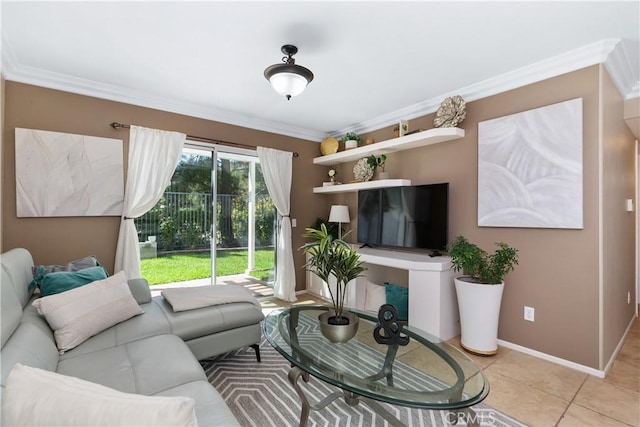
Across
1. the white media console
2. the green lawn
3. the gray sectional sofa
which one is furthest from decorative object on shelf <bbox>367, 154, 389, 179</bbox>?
the gray sectional sofa

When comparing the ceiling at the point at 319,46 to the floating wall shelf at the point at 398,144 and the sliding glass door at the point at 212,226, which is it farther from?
the sliding glass door at the point at 212,226

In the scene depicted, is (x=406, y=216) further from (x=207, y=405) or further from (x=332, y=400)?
(x=207, y=405)

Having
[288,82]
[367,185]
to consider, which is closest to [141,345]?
[288,82]

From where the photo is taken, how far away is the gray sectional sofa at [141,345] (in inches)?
54.3

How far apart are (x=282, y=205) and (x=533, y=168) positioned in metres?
3.04

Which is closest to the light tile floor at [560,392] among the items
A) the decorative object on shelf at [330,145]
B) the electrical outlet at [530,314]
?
the electrical outlet at [530,314]

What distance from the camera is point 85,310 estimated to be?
1888 mm

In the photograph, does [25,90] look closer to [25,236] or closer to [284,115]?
[25,236]

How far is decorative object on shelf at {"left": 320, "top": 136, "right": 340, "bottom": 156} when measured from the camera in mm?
4594

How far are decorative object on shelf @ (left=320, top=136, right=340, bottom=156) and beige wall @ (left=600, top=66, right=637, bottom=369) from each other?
299 centimetres

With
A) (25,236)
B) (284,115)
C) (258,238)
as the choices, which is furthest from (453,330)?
(25,236)

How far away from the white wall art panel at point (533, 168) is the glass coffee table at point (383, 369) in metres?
1.61

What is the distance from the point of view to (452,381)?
1.48 meters

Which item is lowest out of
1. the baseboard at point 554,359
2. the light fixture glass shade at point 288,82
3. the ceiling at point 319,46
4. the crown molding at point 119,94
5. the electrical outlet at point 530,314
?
the baseboard at point 554,359
